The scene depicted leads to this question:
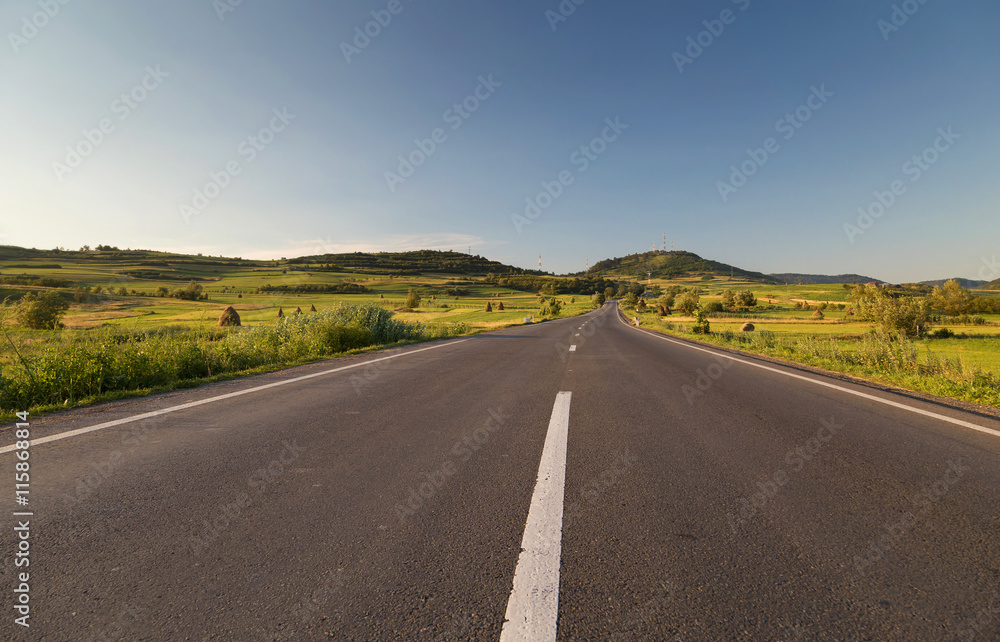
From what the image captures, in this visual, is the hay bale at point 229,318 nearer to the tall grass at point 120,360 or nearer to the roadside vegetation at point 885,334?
the tall grass at point 120,360

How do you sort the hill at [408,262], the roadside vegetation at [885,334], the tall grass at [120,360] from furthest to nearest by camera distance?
1. the hill at [408,262]
2. the roadside vegetation at [885,334]
3. the tall grass at [120,360]

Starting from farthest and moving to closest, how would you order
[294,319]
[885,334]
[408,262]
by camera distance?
[408,262], [885,334], [294,319]

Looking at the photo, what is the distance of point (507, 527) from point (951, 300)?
3304 inches

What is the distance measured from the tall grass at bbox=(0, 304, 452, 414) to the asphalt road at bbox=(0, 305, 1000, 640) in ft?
5.83

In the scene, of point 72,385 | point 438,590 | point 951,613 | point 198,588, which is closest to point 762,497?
point 951,613

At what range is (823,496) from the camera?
9.57ft

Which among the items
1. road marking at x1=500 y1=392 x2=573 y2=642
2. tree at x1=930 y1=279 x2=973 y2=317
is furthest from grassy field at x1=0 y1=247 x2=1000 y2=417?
road marking at x1=500 y1=392 x2=573 y2=642

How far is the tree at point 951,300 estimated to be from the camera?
56200 mm

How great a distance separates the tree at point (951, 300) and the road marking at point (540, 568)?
7715 centimetres

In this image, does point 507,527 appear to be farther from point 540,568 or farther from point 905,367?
point 905,367

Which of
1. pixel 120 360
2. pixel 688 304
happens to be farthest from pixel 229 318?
pixel 688 304

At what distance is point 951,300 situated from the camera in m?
57.5

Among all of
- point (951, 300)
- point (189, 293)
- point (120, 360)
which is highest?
point (951, 300)

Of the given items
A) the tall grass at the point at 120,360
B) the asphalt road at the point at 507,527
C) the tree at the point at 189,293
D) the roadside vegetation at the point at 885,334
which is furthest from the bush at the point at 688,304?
the tree at the point at 189,293
